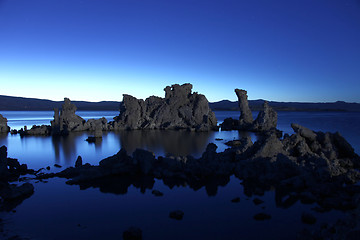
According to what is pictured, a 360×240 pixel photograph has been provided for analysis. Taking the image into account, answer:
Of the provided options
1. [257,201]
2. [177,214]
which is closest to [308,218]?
[257,201]

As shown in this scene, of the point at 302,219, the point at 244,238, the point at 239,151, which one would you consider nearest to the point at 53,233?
the point at 244,238

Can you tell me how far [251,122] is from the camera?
182 ft

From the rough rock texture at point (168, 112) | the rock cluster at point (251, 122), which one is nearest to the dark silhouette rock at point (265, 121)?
the rock cluster at point (251, 122)

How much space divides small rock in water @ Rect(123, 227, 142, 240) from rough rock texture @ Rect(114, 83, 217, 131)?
43.4 meters

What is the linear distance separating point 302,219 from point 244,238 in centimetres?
316

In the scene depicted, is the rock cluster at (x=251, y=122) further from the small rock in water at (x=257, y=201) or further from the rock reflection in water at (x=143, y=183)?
the small rock in water at (x=257, y=201)

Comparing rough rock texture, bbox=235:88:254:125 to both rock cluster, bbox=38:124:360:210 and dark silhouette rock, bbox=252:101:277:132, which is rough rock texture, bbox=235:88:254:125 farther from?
rock cluster, bbox=38:124:360:210

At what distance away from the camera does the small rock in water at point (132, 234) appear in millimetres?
10102

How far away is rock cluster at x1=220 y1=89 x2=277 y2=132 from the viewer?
49969mm

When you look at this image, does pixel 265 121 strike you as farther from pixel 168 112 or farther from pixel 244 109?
pixel 168 112

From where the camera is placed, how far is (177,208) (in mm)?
13188

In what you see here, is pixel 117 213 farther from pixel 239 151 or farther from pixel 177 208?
pixel 239 151

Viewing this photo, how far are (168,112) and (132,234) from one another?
47.3 meters

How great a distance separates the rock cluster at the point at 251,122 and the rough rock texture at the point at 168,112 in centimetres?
418
